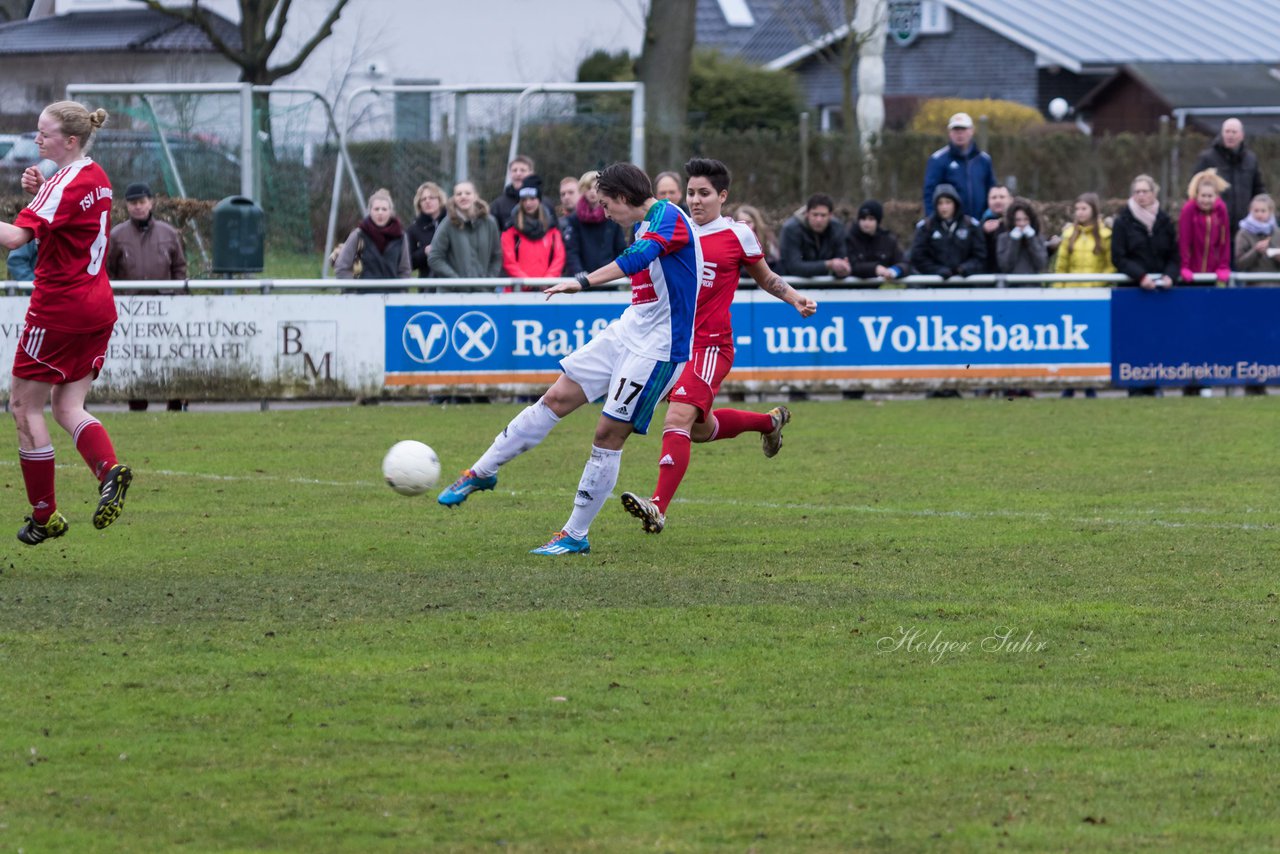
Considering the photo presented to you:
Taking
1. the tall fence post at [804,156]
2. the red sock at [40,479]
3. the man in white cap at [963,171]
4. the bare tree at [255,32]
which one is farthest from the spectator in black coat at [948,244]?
the bare tree at [255,32]

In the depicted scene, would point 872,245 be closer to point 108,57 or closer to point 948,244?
point 948,244

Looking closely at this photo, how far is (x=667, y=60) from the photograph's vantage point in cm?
3141

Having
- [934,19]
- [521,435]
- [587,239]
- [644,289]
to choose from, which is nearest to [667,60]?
[587,239]

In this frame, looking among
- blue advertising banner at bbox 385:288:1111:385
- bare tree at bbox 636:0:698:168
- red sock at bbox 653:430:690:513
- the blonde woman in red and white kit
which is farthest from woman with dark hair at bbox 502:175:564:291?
bare tree at bbox 636:0:698:168

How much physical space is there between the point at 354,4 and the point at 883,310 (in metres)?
34.8

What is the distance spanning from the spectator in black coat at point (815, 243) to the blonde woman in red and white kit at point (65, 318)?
32.3 ft

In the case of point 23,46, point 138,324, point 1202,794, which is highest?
point 23,46

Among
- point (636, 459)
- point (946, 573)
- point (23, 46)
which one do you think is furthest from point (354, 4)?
point (946, 573)

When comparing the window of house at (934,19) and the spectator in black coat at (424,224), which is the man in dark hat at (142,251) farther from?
the window of house at (934,19)

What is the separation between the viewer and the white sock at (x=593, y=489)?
9.41 metres

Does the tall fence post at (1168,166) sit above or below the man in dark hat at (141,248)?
above

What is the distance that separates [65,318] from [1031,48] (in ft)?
157

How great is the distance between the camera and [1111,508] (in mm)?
11195

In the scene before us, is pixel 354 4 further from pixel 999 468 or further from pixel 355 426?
pixel 999 468
